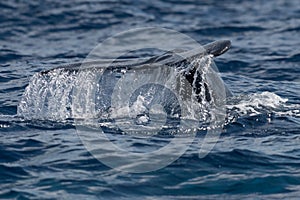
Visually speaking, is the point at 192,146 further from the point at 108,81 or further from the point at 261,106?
the point at 108,81

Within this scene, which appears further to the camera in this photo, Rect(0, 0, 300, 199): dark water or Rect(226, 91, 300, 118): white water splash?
Rect(226, 91, 300, 118): white water splash

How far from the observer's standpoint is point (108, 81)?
1092 centimetres

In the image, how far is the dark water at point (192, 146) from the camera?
7973 millimetres

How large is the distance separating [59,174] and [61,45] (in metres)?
9.77

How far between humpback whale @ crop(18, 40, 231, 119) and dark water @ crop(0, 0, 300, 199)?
32 centimetres

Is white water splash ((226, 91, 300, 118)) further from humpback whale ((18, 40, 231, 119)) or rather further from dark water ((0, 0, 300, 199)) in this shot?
humpback whale ((18, 40, 231, 119))

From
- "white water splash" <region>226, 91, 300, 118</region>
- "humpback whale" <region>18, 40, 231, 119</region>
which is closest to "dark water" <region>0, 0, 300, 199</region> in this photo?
"white water splash" <region>226, 91, 300, 118</region>

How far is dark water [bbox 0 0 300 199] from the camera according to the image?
7.97 metres

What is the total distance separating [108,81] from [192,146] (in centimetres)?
225

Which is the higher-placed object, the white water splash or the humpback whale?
the humpback whale

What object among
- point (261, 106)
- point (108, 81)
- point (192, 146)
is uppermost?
point (108, 81)

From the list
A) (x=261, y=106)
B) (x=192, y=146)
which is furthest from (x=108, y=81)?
(x=192, y=146)

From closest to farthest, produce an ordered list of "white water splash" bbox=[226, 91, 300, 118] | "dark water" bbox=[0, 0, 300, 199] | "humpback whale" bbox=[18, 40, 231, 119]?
"dark water" bbox=[0, 0, 300, 199] → "humpback whale" bbox=[18, 40, 231, 119] → "white water splash" bbox=[226, 91, 300, 118]

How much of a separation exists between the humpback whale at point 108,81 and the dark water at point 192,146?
32cm
